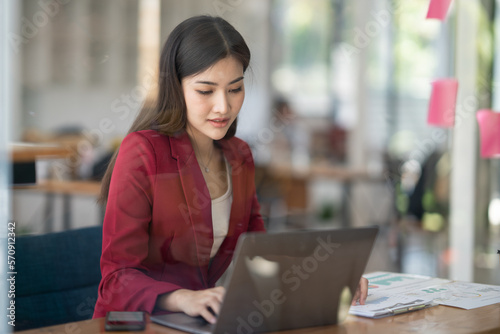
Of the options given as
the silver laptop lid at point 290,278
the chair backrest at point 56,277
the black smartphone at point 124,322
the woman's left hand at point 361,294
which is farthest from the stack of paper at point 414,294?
the chair backrest at point 56,277

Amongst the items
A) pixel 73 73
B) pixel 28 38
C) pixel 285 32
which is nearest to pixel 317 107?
pixel 285 32

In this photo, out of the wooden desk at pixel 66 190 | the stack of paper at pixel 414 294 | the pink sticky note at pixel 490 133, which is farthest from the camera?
the wooden desk at pixel 66 190

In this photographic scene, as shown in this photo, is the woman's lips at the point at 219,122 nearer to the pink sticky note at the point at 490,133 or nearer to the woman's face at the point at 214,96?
the woman's face at the point at 214,96

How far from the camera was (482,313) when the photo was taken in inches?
43.9

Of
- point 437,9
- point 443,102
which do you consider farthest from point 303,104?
point 437,9

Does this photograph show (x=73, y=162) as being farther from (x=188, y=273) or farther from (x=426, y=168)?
(x=188, y=273)

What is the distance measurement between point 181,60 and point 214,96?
0.11 metres

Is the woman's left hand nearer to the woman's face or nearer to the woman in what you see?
the woman

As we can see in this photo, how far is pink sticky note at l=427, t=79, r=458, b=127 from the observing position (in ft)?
7.19

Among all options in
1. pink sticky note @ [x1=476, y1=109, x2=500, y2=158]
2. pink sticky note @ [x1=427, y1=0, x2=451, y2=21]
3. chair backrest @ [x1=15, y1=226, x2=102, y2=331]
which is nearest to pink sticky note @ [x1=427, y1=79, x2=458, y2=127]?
pink sticky note @ [x1=476, y1=109, x2=500, y2=158]

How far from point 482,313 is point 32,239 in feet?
3.06

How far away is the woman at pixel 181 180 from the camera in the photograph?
48.0 inches

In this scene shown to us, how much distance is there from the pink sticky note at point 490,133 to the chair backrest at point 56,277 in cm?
138

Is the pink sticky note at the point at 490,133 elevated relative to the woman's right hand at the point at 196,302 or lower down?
elevated
